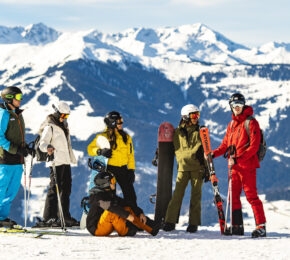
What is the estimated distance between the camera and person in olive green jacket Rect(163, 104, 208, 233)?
10.6 m

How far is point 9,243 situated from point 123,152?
9.87 ft

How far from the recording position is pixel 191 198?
10.7 meters

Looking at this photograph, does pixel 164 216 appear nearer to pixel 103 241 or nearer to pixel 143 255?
pixel 103 241

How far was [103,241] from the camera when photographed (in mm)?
8922

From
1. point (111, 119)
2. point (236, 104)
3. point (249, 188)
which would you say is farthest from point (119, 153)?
point (249, 188)

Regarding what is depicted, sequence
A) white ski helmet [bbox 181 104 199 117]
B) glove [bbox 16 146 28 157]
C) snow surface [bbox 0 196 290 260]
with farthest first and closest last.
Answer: white ski helmet [bbox 181 104 199 117]
glove [bbox 16 146 28 157]
snow surface [bbox 0 196 290 260]

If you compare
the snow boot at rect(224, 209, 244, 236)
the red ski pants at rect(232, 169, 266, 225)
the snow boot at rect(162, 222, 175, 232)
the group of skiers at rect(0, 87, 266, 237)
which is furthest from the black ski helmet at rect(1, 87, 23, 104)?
the snow boot at rect(224, 209, 244, 236)

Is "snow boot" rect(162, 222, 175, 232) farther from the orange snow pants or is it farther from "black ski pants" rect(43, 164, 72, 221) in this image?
"black ski pants" rect(43, 164, 72, 221)

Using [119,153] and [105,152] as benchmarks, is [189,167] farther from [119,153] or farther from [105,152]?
[105,152]

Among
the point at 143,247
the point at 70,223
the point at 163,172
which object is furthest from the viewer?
the point at 163,172

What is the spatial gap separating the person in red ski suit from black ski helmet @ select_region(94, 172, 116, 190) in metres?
2.41

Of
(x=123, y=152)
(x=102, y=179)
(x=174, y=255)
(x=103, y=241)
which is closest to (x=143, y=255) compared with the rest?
(x=174, y=255)

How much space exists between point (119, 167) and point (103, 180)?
25.7 inches

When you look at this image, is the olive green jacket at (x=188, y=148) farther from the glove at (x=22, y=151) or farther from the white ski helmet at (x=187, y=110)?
the glove at (x=22, y=151)
